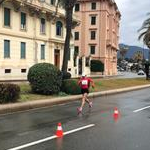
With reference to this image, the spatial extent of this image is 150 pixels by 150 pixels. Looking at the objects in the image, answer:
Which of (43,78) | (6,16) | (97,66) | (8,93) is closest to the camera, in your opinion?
(8,93)

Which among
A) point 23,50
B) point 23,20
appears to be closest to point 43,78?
point 23,50

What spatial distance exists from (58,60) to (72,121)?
42185 millimetres

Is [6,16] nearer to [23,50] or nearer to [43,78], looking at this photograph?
[23,50]

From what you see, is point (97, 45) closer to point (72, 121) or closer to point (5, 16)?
point (5, 16)

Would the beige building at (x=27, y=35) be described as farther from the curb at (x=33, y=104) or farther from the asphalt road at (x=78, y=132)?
the asphalt road at (x=78, y=132)

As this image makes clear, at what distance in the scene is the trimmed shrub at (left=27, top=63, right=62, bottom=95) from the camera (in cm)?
2084

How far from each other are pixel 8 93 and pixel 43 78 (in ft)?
14.3

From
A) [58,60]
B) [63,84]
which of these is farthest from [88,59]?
[63,84]

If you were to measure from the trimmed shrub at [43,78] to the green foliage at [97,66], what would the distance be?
2251 inches

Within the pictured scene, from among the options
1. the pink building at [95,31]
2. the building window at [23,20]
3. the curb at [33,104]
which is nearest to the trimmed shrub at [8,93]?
the curb at [33,104]

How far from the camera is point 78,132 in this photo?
35.3ft

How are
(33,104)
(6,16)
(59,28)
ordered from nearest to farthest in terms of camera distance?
(33,104)
(6,16)
(59,28)

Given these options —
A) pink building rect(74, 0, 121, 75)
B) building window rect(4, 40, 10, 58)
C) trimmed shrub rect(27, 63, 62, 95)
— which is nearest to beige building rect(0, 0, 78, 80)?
building window rect(4, 40, 10, 58)

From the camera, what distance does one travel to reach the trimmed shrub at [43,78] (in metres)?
20.8
